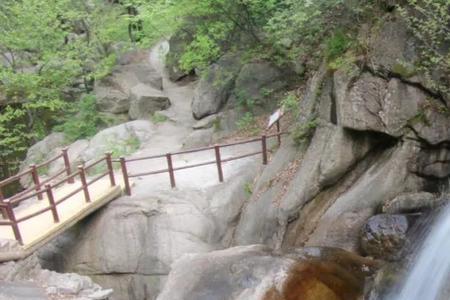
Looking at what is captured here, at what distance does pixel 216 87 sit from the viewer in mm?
17000

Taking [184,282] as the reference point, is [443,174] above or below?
above

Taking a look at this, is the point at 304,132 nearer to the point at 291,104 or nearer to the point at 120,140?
the point at 291,104

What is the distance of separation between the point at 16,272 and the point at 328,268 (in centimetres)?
623

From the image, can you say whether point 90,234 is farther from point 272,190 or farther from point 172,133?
point 172,133

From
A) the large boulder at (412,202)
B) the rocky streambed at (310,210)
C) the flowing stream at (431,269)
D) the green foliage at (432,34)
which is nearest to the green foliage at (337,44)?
the rocky streambed at (310,210)

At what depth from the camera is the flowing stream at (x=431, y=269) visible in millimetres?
7086

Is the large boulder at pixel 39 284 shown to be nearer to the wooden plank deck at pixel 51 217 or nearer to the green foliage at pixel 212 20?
the wooden plank deck at pixel 51 217

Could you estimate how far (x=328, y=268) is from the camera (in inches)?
314

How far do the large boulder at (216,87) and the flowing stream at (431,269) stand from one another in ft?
31.8

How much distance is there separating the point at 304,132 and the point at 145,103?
10.1 m

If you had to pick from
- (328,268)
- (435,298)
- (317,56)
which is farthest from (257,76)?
(435,298)

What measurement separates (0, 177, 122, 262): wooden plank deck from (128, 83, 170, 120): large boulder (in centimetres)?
685

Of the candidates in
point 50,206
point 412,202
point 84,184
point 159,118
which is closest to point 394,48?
point 412,202

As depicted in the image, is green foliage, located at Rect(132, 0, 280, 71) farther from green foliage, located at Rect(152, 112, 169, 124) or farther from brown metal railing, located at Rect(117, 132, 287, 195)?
brown metal railing, located at Rect(117, 132, 287, 195)
